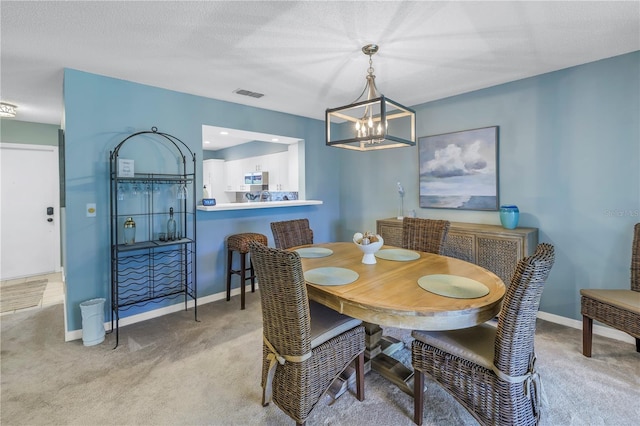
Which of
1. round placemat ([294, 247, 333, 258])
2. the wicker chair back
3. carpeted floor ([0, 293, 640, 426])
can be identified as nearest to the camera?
the wicker chair back

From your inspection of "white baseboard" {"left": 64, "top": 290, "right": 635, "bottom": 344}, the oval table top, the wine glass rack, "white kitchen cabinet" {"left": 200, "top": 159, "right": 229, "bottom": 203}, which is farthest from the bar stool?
"white kitchen cabinet" {"left": 200, "top": 159, "right": 229, "bottom": 203}

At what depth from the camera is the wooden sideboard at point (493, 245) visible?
2.87 meters

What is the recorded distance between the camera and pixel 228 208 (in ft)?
12.0

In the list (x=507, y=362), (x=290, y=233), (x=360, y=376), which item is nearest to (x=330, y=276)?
(x=360, y=376)

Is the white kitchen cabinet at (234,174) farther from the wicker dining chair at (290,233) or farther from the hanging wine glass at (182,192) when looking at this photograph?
the wicker dining chair at (290,233)

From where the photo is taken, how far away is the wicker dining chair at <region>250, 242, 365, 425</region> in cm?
157

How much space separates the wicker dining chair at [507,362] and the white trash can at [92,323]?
9.27ft

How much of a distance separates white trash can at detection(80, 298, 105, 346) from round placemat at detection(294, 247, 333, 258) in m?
1.87

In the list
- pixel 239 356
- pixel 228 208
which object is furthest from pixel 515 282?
pixel 228 208

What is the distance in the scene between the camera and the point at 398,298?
1607 millimetres

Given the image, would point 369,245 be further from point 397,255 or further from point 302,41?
point 302,41

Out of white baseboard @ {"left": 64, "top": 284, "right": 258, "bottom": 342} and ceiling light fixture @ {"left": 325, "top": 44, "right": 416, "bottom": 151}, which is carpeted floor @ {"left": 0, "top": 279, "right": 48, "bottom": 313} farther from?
ceiling light fixture @ {"left": 325, "top": 44, "right": 416, "bottom": 151}

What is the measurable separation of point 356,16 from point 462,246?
2457 millimetres

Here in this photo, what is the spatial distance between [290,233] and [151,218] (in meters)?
1.50
